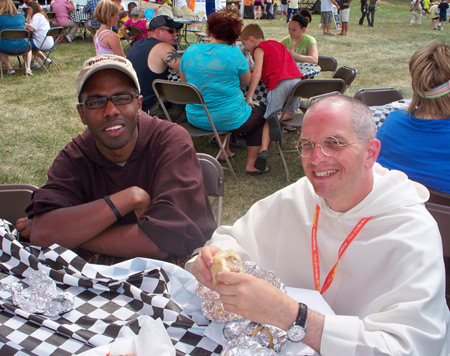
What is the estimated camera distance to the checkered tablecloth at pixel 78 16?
47.1 ft

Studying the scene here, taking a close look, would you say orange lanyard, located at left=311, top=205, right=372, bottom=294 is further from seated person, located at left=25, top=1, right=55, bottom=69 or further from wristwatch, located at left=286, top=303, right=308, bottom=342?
seated person, located at left=25, top=1, right=55, bottom=69

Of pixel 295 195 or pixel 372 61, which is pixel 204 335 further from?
pixel 372 61

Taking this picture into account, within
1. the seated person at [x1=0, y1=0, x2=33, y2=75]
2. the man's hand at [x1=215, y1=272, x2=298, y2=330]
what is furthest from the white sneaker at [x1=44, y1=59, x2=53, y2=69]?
the man's hand at [x1=215, y1=272, x2=298, y2=330]

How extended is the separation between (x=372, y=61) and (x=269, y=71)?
8.14 metres

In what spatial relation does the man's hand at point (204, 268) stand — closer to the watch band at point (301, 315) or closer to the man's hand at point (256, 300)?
the man's hand at point (256, 300)

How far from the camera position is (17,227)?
7.18 feet

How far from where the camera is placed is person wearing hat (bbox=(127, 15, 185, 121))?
5.13 meters

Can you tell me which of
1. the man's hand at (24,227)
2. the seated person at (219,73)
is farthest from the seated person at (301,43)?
the man's hand at (24,227)

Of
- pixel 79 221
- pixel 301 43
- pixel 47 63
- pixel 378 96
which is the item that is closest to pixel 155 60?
pixel 301 43

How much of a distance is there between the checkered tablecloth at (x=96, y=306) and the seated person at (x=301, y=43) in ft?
17.0

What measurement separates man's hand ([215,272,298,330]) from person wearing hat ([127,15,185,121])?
415 centimetres

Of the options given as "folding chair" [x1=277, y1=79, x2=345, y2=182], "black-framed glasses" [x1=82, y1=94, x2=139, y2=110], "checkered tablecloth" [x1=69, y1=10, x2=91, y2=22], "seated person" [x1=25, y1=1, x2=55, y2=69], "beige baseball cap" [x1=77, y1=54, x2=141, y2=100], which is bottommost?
"folding chair" [x1=277, y1=79, x2=345, y2=182]

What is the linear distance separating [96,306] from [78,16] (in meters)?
14.9

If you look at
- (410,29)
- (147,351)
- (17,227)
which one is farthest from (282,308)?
(410,29)
